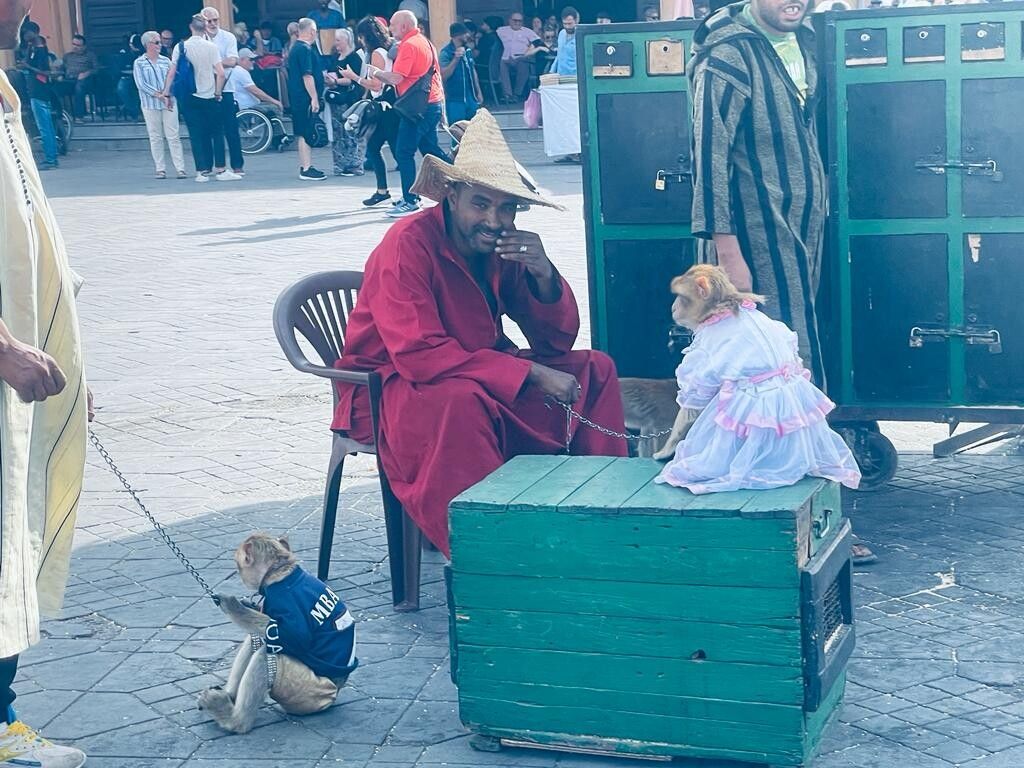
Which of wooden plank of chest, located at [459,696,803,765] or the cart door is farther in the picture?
the cart door

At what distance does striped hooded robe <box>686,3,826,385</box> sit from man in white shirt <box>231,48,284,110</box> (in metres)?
15.4

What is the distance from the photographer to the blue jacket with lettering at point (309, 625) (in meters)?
3.60

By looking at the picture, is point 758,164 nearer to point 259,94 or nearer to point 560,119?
point 560,119

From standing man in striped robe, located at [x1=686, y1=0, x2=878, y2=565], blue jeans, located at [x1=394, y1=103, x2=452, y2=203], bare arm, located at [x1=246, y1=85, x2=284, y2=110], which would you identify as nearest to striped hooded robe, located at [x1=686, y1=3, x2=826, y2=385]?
standing man in striped robe, located at [x1=686, y1=0, x2=878, y2=565]

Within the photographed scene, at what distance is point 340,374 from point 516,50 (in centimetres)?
2018

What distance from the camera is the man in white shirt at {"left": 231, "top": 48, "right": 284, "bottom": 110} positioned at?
19.6 meters

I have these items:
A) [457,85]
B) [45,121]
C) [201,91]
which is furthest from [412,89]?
[45,121]

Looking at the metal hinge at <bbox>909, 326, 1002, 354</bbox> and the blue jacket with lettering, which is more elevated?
the metal hinge at <bbox>909, 326, 1002, 354</bbox>

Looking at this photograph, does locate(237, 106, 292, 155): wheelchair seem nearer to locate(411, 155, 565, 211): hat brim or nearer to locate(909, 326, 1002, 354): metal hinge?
locate(909, 326, 1002, 354): metal hinge

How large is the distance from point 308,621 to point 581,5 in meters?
24.7

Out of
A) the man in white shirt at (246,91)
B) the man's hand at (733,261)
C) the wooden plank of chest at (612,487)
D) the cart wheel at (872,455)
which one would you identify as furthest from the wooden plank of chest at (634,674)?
the man in white shirt at (246,91)

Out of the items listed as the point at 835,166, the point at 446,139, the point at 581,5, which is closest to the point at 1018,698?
the point at 835,166

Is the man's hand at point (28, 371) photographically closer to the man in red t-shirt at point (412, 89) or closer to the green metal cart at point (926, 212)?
the green metal cart at point (926, 212)

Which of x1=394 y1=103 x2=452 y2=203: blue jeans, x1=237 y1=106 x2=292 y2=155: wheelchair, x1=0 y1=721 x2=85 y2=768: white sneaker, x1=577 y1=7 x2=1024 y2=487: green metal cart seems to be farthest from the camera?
x1=237 y1=106 x2=292 y2=155: wheelchair
